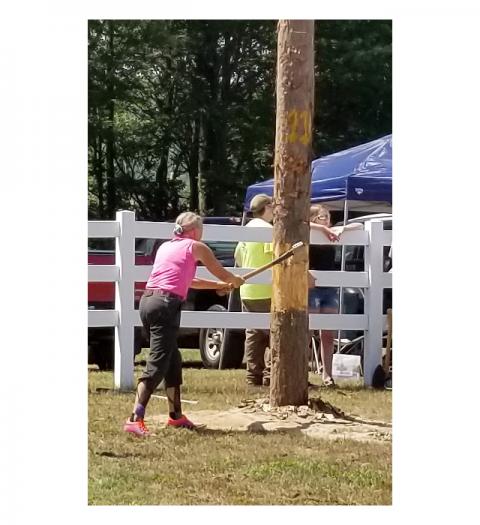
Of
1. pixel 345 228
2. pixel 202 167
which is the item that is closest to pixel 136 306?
pixel 345 228

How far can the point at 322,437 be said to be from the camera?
5949mm

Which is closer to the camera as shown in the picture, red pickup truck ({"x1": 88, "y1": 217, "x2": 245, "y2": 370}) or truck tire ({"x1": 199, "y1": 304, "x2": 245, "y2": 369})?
red pickup truck ({"x1": 88, "y1": 217, "x2": 245, "y2": 370})

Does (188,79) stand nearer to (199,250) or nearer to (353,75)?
(353,75)

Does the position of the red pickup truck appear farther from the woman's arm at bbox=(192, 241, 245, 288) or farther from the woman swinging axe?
the woman's arm at bbox=(192, 241, 245, 288)

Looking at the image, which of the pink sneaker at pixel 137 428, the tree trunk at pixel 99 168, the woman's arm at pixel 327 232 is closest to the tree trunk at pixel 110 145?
the tree trunk at pixel 99 168

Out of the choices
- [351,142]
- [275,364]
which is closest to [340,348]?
[275,364]

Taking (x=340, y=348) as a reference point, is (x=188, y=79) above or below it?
above

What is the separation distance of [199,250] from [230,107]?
861 cm

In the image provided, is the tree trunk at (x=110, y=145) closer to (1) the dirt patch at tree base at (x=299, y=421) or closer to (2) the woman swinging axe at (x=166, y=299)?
(1) the dirt patch at tree base at (x=299, y=421)

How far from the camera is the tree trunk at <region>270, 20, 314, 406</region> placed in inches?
248

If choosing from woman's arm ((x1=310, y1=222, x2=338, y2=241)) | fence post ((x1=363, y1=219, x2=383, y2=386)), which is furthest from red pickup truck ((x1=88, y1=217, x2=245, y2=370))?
fence post ((x1=363, y1=219, x2=383, y2=386))

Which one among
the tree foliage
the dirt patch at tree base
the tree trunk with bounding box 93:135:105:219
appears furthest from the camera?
the tree trunk with bounding box 93:135:105:219

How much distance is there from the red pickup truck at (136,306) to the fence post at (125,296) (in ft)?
0.45

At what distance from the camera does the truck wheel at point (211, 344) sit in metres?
9.41
